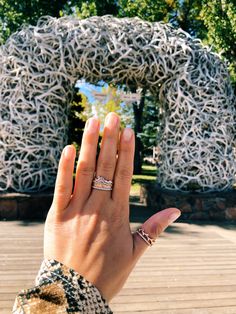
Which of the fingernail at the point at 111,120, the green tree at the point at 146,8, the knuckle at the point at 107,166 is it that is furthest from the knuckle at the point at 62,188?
the green tree at the point at 146,8

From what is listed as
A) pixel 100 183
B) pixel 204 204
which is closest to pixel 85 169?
pixel 100 183

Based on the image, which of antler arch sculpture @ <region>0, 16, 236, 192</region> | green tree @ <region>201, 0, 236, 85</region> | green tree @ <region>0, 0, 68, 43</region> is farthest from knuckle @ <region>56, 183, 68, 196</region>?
green tree @ <region>0, 0, 68, 43</region>

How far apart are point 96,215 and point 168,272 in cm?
261

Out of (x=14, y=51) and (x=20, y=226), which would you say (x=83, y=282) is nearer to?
(x=20, y=226)

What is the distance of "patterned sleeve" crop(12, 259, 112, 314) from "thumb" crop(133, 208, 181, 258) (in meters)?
0.24

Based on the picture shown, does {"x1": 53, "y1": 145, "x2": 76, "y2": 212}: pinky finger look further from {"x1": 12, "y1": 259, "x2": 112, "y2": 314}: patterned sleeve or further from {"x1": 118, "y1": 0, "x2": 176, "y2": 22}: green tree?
{"x1": 118, "y1": 0, "x2": 176, "y2": 22}: green tree

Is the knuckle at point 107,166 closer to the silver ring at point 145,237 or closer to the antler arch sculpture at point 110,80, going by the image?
the silver ring at point 145,237

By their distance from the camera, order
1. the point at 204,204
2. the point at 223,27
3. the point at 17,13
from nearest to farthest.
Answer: the point at 204,204
the point at 223,27
the point at 17,13

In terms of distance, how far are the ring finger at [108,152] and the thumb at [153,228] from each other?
21 cm

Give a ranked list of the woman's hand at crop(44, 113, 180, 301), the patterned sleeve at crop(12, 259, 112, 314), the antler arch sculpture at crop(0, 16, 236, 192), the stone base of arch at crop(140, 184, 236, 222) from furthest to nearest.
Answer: the stone base of arch at crop(140, 184, 236, 222)
the antler arch sculpture at crop(0, 16, 236, 192)
the woman's hand at crop(44, 113, 180, 301)
the patterned sleeve at crop(12, 259, 112, 314)

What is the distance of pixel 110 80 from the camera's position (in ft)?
20.3

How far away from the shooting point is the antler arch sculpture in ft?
18.2

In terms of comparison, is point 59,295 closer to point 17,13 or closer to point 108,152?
point 108,152

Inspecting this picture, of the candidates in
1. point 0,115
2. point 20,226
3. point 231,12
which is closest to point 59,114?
point 0,115
